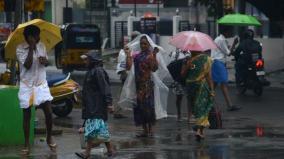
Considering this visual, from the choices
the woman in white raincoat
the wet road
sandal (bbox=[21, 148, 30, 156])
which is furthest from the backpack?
sandal (bbox=[21, 148, 30, 156])

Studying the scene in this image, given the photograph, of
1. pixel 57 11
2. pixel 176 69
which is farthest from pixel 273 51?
pixel 57 11

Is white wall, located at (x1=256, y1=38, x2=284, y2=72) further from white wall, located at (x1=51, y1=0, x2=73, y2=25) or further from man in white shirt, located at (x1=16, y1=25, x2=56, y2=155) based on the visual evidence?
white wall, located at (x1=51, y1=0, x2=73, y2=25)

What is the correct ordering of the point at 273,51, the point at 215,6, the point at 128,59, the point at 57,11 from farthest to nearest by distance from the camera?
the point at 57,11 < the point at 215,6 < the point at 273,51 < the point at 128,59

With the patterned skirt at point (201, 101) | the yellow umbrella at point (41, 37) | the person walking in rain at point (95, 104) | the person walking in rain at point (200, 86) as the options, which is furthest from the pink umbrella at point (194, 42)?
the person walking in rain at point (95, 104)

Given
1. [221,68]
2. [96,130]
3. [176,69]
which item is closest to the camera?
[96,130]

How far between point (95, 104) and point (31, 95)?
3.03ft

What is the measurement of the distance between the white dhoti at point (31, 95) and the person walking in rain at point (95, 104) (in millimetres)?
618

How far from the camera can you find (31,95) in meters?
11.4

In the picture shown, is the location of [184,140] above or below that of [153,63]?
below

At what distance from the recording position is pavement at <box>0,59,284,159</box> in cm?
1155

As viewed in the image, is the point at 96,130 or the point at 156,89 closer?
the point at 96,130

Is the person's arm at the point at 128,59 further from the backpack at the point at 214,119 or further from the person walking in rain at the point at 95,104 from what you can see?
the person walking in rain at the point at 95,104

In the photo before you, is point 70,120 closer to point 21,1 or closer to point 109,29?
point 21,1

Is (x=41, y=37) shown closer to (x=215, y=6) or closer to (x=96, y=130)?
(x=96, y=130)
